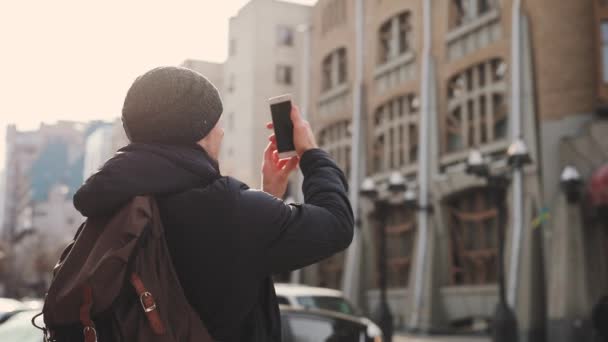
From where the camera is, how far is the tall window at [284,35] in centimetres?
5109

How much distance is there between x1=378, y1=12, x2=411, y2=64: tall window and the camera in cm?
3228

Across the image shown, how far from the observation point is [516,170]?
23.5 metres

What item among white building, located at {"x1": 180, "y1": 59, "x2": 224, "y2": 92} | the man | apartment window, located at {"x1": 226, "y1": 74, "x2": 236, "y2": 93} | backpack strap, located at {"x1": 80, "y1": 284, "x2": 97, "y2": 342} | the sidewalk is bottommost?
the sidewalk

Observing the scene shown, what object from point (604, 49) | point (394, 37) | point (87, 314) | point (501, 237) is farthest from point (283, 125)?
point (394, 37)

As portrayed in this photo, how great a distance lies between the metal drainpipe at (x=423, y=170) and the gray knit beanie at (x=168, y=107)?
2636cm

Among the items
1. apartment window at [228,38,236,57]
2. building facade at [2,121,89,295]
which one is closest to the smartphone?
apartment window at [228,38,236,57]

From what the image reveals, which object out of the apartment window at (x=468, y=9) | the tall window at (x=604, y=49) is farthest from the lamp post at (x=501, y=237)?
the apartment window at (x=468, y=9)

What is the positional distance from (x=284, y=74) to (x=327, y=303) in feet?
122

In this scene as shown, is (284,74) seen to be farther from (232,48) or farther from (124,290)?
(124,290)

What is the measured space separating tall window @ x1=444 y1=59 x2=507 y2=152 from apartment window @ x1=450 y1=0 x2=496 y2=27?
6.51ft

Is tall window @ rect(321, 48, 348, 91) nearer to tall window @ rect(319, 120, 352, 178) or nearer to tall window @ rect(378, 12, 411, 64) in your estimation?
tall window @ rect(319, 120, 352, 178)

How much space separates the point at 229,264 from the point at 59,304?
17.1 inches

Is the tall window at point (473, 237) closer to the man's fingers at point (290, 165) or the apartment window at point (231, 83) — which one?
the man's fingers at point (290, 165)

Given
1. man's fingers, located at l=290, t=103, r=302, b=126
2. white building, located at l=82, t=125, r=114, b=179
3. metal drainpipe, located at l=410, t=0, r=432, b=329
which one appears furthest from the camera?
white building, located at l=82, t=125, r=114, b=179
